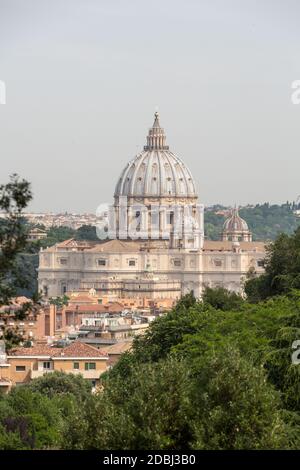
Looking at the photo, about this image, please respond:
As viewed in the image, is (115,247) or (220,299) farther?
(115,247)

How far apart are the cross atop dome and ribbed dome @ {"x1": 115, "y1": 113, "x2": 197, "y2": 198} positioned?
64cm

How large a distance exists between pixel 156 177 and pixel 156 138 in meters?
6.23

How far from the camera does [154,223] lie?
6806 inches

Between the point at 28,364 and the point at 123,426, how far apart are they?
3677cm

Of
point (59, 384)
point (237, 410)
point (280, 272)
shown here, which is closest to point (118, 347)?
point (59, 384)

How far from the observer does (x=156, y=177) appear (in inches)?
7018

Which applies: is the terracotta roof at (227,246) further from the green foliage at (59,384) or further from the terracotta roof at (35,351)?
the green foliage at (59,384)

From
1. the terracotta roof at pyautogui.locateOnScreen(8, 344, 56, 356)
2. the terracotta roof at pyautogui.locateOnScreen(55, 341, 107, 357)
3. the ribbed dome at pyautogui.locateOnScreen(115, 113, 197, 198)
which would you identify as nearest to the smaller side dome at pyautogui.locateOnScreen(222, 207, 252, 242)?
the ribbed dome at pyautogui.locateOnScreen(115, 113, 197, 198)

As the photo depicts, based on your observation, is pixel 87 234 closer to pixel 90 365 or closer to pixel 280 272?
pixel 90 365

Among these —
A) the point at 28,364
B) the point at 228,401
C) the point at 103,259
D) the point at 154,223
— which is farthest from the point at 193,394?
the point at 154,223

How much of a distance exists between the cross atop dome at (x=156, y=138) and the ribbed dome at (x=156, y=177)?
0.64 m

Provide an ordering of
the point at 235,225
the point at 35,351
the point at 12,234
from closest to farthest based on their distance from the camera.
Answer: the point at 12,234, the point at 35,351, the point at 235,225
